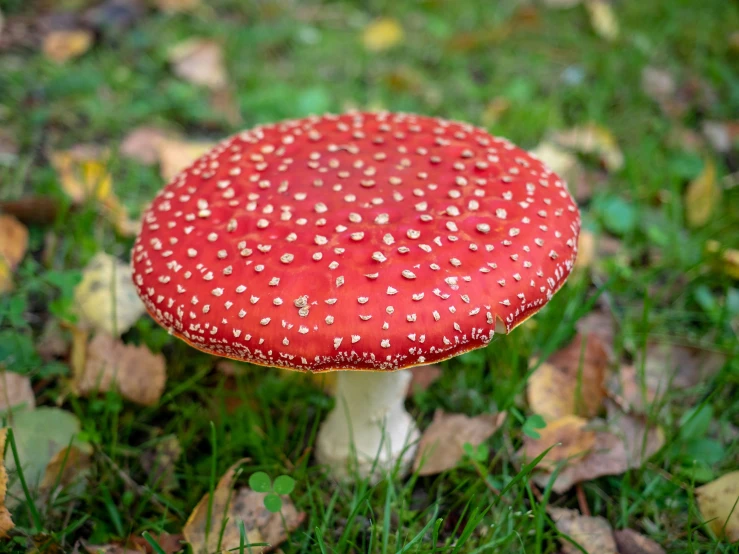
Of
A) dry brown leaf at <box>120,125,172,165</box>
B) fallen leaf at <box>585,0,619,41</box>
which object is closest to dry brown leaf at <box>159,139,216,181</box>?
dry brown leaf at <box>120,125,172,165</box>

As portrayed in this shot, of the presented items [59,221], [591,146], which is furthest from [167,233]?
[591,146]

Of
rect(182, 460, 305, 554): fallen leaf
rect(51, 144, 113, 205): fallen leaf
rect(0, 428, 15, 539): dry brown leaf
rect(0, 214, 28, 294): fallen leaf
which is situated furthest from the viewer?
rect(51, 144, 113, 205): fallen leaf

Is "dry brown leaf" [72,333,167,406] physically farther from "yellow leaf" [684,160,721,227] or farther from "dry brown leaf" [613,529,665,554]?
"yellow leaf" [684,160,721,227]

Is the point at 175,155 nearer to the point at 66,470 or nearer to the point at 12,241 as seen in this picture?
the point at 12,241

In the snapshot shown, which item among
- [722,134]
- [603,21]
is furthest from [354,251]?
[603,21]

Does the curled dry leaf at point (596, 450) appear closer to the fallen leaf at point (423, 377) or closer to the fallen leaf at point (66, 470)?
the fallen leaf at point (423, 377)

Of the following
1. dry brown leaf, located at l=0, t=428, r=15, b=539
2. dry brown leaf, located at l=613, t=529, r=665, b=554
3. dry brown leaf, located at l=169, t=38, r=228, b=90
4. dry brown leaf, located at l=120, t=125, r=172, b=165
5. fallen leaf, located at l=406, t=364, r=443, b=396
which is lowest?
dry brown leaf, located at l=613, t=529, r=665, b=554

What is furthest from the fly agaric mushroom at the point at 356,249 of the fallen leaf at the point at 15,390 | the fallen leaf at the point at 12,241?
the fallen leaf at the point at 12,241

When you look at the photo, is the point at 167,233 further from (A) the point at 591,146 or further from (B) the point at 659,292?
(A) the point at 591,146
